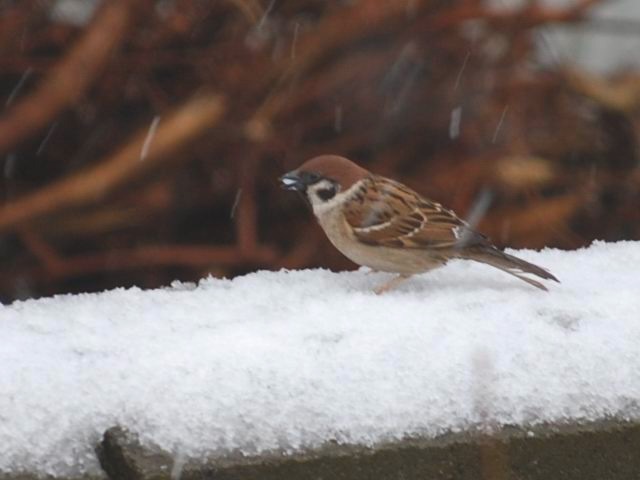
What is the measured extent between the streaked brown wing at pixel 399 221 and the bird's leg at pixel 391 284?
2.9 inches

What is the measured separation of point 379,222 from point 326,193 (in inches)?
5.4

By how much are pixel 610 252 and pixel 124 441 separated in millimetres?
1272

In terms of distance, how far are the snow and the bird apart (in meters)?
0.74

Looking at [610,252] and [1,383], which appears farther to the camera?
[610,252]

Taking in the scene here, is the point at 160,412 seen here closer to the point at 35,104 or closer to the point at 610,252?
the point at 610,252

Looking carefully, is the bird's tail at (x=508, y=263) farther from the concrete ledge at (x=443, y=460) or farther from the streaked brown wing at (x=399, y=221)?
the concrete ledge at (x=443, y=460)

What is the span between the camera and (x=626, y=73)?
5.32 m

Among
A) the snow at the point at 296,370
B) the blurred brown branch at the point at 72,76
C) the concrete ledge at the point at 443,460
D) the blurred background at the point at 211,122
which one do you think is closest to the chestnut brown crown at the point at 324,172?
the blurred background at the point at 211,122

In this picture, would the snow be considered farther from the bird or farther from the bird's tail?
the bird

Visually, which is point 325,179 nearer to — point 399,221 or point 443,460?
point 399,221

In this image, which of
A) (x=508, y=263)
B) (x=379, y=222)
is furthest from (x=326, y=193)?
(x=508, y=263)

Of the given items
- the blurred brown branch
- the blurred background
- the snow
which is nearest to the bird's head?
the blurred background

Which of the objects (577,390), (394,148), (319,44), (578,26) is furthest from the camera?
(578,26)

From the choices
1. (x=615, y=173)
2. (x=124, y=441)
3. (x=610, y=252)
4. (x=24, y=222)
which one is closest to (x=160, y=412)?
(x=124, y=441)
